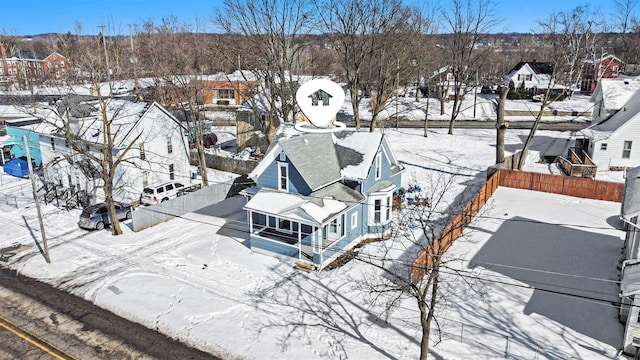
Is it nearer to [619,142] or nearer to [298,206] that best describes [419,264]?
[298,206]

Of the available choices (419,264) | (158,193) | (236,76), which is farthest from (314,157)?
(236,76)

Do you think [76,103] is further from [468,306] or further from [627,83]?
[627,83]

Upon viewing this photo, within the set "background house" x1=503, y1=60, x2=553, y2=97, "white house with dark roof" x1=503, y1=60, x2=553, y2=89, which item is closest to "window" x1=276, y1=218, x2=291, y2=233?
"background house" x1=503, y1=60, x2=553, y2=97

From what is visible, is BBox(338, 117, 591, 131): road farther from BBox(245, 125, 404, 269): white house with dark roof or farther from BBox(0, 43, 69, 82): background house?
BBox(0, 43, 69, 82): background house

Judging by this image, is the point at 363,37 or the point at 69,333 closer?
the point at 69,333

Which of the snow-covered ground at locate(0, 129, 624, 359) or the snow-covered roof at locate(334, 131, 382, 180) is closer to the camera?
the snow-covered ground at locate(0, 129, 624, 359)

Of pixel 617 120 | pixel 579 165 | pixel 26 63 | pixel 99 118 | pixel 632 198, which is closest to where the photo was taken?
pixel 632 198

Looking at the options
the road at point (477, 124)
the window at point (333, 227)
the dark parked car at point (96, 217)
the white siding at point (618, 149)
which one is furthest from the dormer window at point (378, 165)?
the road at point (477, 124)
